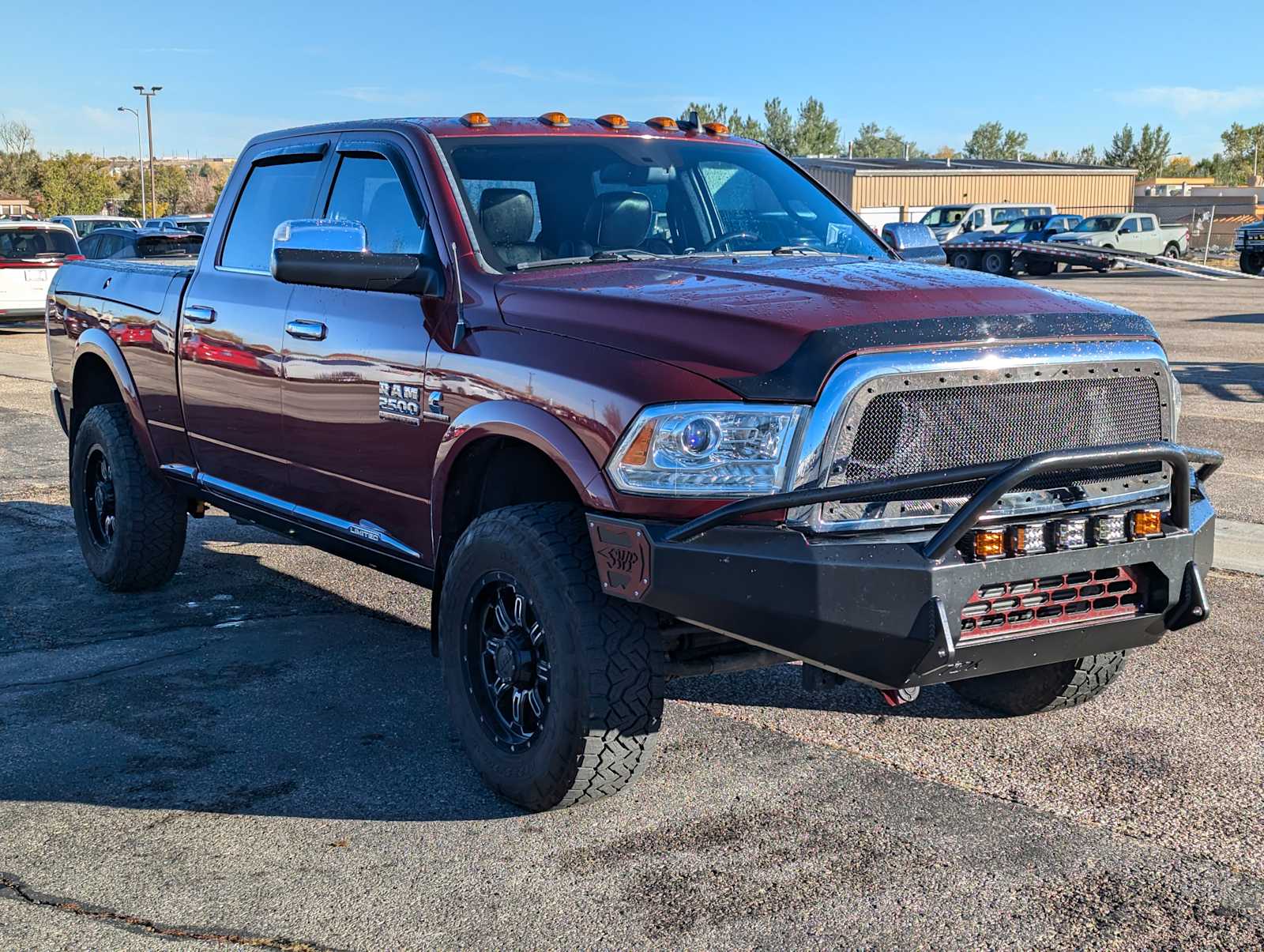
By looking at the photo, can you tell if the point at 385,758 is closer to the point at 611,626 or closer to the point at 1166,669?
the point at 611,626

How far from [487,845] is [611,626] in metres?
0.70

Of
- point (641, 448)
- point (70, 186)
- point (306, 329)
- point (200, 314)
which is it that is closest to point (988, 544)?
point (641, 448)

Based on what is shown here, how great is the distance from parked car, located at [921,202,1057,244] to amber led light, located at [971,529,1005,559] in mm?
38848

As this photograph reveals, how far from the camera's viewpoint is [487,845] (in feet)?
12.6

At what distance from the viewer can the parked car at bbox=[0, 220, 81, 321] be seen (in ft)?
72.9

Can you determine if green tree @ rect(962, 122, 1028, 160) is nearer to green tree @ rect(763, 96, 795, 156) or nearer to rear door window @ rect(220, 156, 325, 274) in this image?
green tree @ rect(763, 96, 795, 156)

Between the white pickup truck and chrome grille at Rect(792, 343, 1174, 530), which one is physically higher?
the white pickup truck

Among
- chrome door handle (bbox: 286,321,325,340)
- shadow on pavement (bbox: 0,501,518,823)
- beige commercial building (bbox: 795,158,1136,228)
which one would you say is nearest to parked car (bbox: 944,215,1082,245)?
beige commercial building (bbox: 795,158,1136,228)

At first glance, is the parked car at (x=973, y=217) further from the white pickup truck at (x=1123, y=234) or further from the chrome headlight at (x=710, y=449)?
the chrome headlight at (x=710, y=449)

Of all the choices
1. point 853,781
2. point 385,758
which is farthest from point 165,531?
point 853,781

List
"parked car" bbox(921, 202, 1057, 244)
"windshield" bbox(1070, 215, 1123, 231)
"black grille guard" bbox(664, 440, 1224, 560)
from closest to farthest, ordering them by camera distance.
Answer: "black grille guard" bbox(664, 440, 1224, 560) → "windshield" bbox(1070, 215, 1123, 231) → "parked car" bbox(921, 202, 1057, 244)

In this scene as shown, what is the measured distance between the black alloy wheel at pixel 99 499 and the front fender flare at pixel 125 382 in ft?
1.17

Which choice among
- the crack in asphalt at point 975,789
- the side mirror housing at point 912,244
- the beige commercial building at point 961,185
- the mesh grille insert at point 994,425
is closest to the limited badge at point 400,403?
the crack in asphalt at point 975,789

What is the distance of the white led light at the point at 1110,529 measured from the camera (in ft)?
12.0
